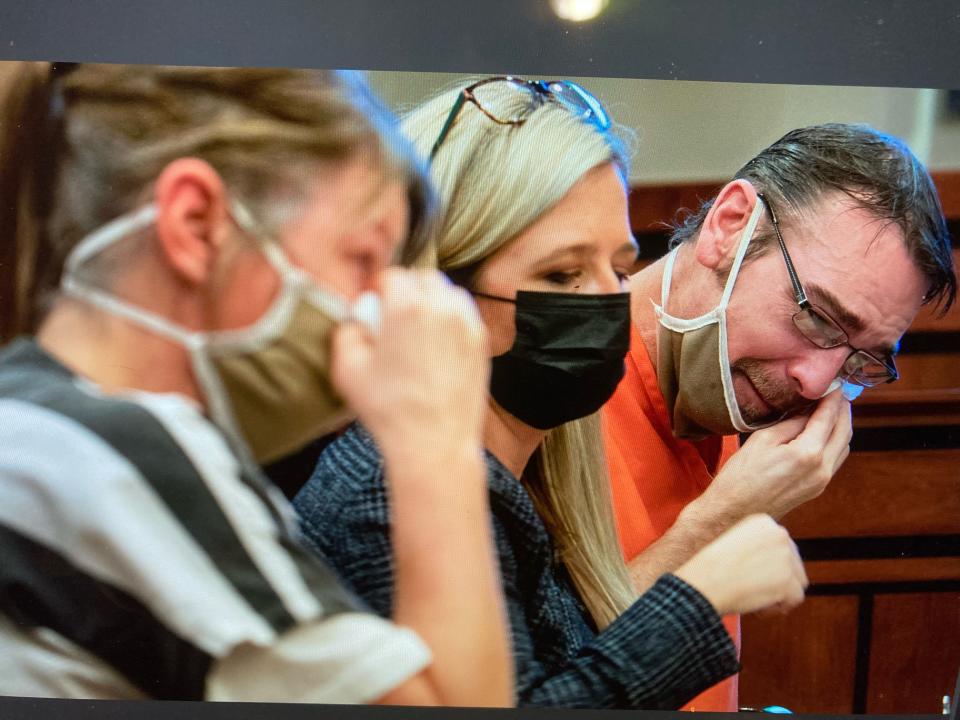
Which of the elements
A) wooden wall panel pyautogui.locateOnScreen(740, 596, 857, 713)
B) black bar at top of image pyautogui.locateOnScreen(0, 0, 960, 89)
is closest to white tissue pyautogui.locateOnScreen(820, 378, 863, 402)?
wooden wall panel pyautogui.locateOnScreen(740, 596, 857, 713)

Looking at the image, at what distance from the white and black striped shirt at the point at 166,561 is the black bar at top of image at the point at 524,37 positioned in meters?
0.77

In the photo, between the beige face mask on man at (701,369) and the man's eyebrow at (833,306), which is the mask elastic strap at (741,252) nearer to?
the beige face mask on man at (701,369)

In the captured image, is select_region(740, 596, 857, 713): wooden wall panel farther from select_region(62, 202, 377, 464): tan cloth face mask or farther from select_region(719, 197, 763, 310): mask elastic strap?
select_region(62, 202, 377, 464): tan cloth face mask

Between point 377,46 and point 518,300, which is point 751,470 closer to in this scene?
point 518,300

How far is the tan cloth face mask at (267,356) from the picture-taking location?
6.53 ft

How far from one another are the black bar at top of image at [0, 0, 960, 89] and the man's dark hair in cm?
18

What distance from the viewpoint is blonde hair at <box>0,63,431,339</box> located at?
6.61ft

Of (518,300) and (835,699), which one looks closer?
(518,300)

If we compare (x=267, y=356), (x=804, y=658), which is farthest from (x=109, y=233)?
(x=804, y=658)

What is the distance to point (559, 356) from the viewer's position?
6.75ft

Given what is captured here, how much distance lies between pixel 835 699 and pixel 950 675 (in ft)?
0.88

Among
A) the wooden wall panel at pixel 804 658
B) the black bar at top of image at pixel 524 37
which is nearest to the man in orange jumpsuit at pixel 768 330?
the wooden wall panel at pixel 804 658

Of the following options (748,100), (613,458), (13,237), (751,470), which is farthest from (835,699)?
(13,237)

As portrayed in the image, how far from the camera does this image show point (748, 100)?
6.97ft
